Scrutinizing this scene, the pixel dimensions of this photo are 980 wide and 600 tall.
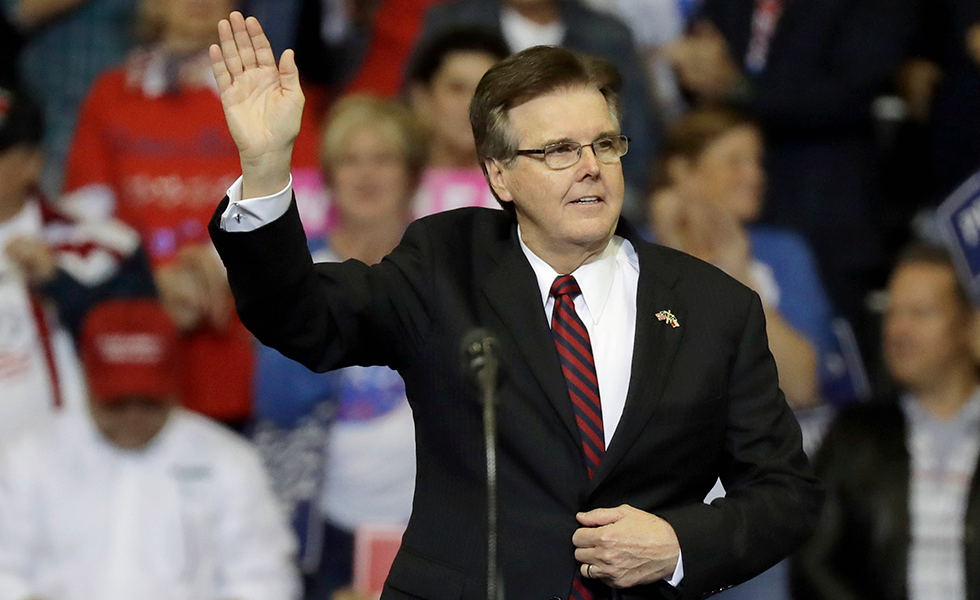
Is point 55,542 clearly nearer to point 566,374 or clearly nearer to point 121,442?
point 121,442

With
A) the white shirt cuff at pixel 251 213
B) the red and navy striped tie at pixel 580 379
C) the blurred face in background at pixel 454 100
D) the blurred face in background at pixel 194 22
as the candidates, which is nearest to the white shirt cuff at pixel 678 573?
the red and navy striped tie at pixel 580 379

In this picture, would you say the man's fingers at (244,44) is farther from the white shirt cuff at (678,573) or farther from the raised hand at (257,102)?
the white shirt cuff at (678,573)

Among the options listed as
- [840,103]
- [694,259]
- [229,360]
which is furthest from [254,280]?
[840,103]

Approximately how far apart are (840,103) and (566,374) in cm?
346

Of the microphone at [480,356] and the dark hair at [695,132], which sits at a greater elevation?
the dark hair at [695,132]

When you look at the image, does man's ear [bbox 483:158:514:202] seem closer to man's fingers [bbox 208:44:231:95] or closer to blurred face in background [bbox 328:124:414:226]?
man's fingers [bbox 208:44:231:95]

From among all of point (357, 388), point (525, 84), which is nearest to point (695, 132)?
point (357, 388)

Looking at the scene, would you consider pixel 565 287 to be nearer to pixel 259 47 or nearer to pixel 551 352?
pixel 551 352

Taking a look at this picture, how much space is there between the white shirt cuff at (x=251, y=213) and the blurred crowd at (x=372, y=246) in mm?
2327

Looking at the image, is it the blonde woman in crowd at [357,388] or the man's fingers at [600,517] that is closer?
the man's fingers at [600,517]

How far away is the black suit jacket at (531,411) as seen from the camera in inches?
80.1

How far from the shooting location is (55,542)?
13.4ft

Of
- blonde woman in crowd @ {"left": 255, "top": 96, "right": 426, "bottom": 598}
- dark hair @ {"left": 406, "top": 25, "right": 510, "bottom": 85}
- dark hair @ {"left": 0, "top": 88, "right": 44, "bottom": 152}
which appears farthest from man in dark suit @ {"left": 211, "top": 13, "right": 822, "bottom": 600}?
dark hair @ {"left": 0, "top": 88, "right": 44, "bottom": 152}

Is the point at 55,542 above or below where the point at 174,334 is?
below
